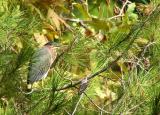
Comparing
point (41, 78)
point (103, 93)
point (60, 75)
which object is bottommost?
point (103, 93)

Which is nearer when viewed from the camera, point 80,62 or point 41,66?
point 80,62

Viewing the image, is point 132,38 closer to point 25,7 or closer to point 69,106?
point 69,106

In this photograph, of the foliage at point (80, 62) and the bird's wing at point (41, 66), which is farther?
the bird's wing at point (41, 66)

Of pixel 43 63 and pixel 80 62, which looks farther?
pixel 43 63

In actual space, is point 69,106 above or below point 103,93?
above

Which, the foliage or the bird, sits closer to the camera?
the foliage

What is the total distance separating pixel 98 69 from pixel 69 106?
0.21 m

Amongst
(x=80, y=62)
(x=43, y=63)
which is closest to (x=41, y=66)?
(x=43, y=63)

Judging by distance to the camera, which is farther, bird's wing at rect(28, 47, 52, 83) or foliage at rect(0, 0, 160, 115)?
bird's wing at rect(28, 47, 52, 83)

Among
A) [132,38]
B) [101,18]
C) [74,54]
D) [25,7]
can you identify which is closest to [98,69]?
[74,54]

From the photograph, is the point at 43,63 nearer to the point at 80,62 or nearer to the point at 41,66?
the point at 41,66

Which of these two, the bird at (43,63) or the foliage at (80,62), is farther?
the bird at (43,63)

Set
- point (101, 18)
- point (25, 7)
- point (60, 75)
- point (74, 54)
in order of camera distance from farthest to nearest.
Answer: point (101, 18), point (25, 7), point (74, 54), point (60, 75)

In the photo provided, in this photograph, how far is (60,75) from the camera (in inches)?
77.1
